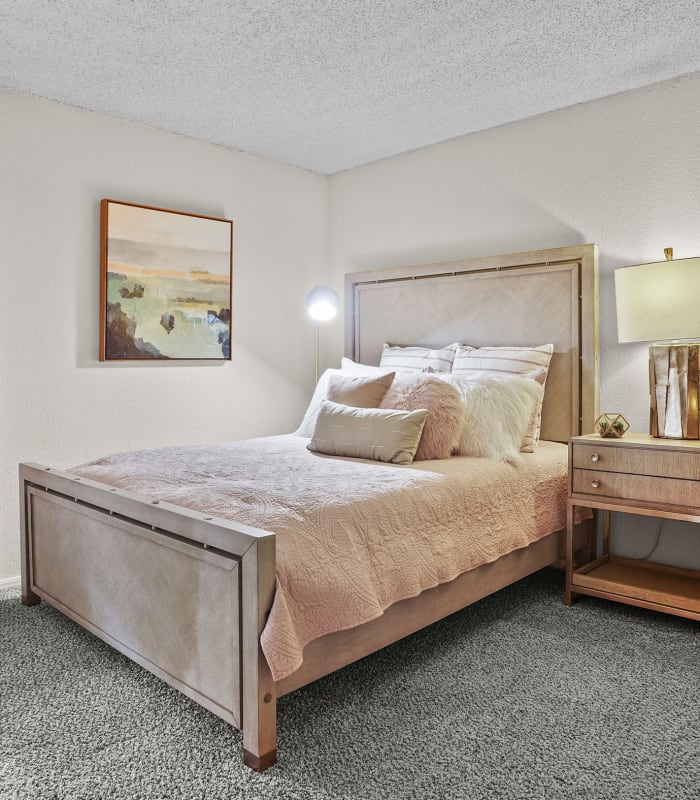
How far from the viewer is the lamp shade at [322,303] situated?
432cm

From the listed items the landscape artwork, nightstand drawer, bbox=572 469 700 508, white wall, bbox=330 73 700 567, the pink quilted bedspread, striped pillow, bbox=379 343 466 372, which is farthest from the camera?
striped pillow, bbox=379 343 466 372

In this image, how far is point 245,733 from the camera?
175cm

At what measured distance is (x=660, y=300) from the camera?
108 inches

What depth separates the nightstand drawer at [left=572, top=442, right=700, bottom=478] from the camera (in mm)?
2574

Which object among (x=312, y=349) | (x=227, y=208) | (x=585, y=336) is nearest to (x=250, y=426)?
(x=312, y=349)

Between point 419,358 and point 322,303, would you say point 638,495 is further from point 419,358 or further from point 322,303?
point 322,303

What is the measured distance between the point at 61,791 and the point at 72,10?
8.61 feet

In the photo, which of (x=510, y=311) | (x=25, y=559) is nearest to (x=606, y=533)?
(x=510, y=311)

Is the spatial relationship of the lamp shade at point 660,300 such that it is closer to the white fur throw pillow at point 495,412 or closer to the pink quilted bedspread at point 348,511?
the white fur throw pillow at point 495,412

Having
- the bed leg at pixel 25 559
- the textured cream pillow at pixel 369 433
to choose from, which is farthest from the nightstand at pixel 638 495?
the bed leg at pixel 25 559

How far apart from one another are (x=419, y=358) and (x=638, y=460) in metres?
1.48

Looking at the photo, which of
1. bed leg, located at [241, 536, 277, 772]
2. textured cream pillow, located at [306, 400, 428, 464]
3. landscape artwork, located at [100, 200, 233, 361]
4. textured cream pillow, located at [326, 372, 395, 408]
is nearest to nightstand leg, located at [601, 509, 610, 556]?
textured cream pillow, located at [306, 400, 428, 464]

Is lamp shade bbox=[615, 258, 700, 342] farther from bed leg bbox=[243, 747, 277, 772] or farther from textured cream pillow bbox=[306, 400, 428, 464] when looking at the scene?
bed leg bbox=[243, 747, 277, 772]

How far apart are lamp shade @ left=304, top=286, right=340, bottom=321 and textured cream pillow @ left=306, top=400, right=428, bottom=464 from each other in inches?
54.4
